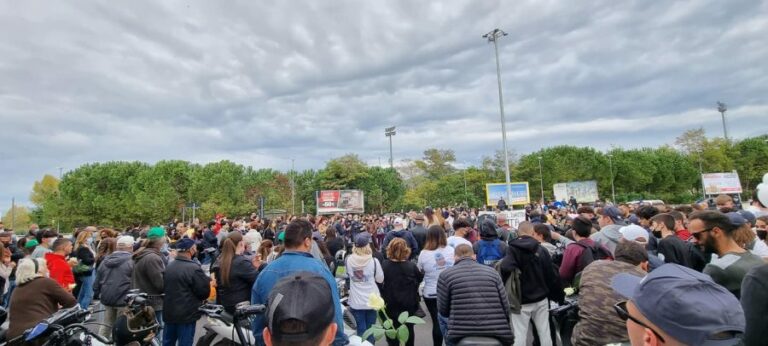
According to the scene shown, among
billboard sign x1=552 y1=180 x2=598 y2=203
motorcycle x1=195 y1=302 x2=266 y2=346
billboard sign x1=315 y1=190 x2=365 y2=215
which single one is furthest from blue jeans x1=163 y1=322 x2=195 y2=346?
billboard sign x1=552 y1=180 x2=598 y2=203

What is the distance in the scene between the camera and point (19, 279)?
4113 millimetres

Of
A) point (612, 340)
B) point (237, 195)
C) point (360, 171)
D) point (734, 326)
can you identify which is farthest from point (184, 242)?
point (360, 171)

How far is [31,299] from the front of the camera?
409 centimetres

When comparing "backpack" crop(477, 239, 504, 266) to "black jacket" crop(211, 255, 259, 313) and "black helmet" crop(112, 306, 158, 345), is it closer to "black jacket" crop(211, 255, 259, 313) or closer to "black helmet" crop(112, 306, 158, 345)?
"black jacket" crop(211, 255, 259, 313)

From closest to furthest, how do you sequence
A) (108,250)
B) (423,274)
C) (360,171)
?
1. (423,274)
2. (108,250)
3. (360,171)

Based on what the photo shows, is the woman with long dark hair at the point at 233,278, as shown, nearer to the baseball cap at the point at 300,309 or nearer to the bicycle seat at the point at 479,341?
the bicycle seat at the point at 479,341

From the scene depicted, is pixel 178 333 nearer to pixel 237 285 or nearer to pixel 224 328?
pixel 237 285

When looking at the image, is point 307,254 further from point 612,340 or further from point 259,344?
point 612,340

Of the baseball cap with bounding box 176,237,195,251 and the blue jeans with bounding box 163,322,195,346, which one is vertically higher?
the baseball cap with bounding box 176,237,195,251

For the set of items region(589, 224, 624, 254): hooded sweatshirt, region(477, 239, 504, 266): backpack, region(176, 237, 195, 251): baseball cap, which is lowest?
region(477, 239, 504, 266): backpack

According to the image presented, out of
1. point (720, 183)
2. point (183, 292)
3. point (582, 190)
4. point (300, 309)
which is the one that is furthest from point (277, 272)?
point (582, 190)

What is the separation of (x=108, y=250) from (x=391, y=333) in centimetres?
743

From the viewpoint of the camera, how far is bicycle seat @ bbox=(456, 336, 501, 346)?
357 centimetres

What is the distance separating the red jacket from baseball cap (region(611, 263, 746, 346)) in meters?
8.21
